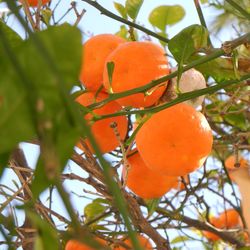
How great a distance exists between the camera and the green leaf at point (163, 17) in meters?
1.26

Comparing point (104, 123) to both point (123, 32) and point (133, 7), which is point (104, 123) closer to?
point (133, 7)

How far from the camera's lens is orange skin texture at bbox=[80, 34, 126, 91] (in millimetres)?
801

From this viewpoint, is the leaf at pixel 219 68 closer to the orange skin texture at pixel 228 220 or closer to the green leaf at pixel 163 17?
the green leaf at pixel 163 17

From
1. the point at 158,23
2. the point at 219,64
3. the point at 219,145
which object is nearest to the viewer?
the point at 219,64

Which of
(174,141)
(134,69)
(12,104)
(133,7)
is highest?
(133,7)

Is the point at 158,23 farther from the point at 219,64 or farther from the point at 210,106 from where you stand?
the point at 219,64

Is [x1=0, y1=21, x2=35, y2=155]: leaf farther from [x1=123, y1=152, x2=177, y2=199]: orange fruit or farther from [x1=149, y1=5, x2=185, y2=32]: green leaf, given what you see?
[x1=149, y1=5, x2=185, y2=32]: green leaf

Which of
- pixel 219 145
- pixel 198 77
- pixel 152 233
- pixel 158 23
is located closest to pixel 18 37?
pixel 198 77

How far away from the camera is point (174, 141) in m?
0.69

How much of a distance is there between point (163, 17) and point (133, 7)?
1.12ft

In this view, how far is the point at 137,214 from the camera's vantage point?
852 mm

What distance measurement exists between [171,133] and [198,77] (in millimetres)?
137

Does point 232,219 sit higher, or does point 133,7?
point 133,7

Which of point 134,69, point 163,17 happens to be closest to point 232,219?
point 163,17
